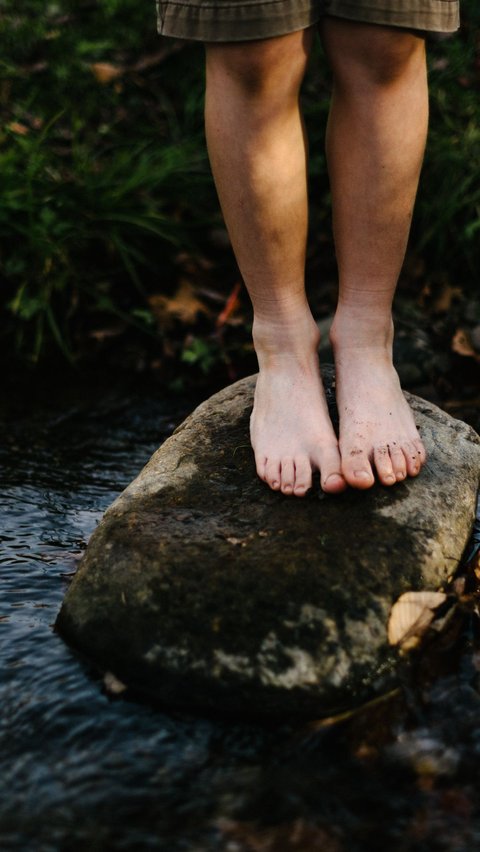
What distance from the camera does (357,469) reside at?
1.76 m

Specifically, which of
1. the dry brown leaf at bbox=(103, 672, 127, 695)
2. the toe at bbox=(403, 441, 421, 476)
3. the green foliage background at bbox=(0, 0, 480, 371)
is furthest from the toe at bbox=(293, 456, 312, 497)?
the green foliage background at bbox=(0, 0, 480, 371)

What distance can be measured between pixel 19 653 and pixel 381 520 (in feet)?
2.46

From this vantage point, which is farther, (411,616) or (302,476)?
(302,476)

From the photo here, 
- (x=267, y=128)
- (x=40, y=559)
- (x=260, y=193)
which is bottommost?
(x=40, y=559)

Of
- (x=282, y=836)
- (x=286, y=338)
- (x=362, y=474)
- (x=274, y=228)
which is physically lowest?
(x=282, y=836)

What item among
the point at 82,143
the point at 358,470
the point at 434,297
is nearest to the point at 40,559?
the point at 358,470

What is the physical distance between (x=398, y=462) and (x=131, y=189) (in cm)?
209

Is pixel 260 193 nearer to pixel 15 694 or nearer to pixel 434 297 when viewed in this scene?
pixel 15 694

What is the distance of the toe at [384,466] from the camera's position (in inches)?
70.2

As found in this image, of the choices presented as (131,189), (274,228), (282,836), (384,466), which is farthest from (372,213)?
(131,189)

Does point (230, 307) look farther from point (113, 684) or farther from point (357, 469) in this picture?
point (113, 684)

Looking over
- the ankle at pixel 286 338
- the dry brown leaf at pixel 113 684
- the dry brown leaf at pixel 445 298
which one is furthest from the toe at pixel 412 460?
the dry brown leaf at pixel 445 298

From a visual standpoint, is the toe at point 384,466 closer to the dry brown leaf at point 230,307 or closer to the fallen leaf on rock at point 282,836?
the fallen leaf on rock at point 282,836

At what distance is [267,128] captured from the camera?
5.68 feet
